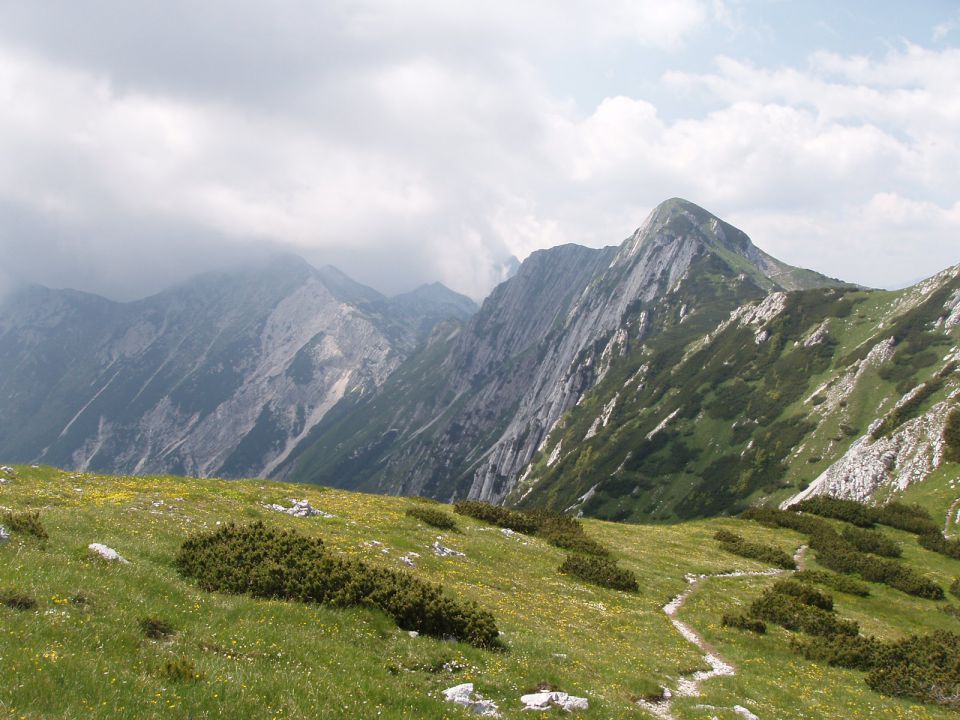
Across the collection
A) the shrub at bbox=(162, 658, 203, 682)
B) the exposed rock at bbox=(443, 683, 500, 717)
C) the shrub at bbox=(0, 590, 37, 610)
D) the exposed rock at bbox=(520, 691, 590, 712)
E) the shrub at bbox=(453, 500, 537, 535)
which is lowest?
the shrub at bbox=(453, 500, 537, 535)

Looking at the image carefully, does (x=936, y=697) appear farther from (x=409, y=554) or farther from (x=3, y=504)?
(x=3, y=504)

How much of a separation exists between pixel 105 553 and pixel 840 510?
6710cm

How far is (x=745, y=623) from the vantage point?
90.8ft

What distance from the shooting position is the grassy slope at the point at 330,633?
10.1m

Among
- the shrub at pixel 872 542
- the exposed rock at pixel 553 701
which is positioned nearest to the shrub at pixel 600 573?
the exposed rock at pixel 553 701

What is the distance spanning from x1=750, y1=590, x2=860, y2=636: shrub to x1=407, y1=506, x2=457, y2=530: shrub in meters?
18.5

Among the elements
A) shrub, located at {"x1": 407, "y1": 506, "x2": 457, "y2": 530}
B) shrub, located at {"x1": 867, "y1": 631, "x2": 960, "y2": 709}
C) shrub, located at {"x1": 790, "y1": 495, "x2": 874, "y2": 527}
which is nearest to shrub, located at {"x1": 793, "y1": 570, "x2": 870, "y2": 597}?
shrub, located at {"x1": 867, "y1": 631, "x2": 960, "y2": 709}

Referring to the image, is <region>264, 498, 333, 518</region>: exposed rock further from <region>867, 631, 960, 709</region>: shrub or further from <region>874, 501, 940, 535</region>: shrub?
<region>874, 501, 940, 535</region>: shrub

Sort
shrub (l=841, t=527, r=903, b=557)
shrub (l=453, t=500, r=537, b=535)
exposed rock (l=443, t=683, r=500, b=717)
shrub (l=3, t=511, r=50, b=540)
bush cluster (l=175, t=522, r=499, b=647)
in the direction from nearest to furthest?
exposed rock (l=443, t=683, r=500, b=717), bush cluster (l=175, t=522, r=499, b=647), shrub (l=3, t=511, r=50, b=540), shrub (l=453, t=500, r=537, b=535), shrub (l=841, t=527, r=903, b=557)

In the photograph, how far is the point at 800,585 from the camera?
3369cm

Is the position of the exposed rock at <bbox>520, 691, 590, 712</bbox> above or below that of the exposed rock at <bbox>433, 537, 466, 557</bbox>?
above

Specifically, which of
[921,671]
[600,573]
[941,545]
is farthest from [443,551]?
[941,545]

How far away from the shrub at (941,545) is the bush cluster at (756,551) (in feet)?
53.4

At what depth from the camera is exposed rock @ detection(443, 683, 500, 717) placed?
42.7 ft
